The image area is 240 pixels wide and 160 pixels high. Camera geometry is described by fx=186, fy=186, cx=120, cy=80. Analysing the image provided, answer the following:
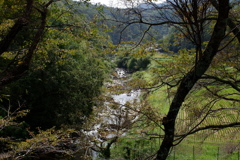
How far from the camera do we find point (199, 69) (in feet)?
8.68

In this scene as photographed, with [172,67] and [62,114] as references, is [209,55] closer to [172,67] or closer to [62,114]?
[172,67]

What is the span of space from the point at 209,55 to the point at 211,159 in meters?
10.2

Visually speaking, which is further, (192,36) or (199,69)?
(192,36)

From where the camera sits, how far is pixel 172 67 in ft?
17.9

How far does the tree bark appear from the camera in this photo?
2438 mm

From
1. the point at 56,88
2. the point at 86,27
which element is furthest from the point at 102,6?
the point at 56,88

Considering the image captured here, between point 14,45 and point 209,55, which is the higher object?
point 14,45

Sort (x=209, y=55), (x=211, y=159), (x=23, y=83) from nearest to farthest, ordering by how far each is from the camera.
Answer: (x=209, y=55)
(x=211, y=159)
(x=23, y=83)

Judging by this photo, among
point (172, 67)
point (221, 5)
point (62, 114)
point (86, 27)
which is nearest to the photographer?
point (221, 5)

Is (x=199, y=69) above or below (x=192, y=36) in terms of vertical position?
below

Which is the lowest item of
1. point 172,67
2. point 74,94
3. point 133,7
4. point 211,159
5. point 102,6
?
point 211,159

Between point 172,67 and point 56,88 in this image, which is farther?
point 56,88

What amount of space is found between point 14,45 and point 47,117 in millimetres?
5220

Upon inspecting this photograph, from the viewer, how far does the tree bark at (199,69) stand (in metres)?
2.44
